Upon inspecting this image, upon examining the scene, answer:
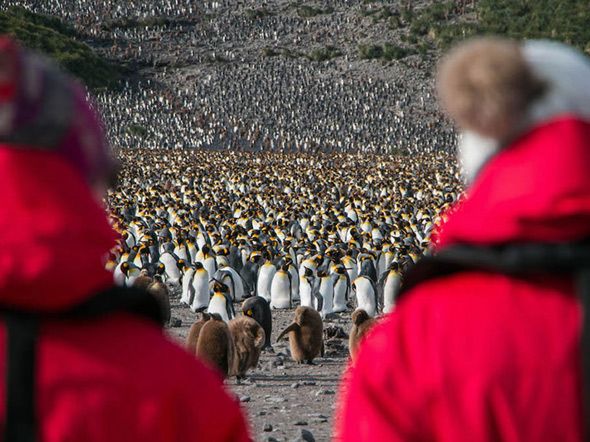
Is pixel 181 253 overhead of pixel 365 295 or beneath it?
overhead

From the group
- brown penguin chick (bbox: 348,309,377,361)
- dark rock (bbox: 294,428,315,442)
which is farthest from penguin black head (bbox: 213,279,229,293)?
dark rock (bbox: 294,428,315,442)

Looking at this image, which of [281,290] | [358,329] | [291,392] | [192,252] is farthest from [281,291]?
[291,392]

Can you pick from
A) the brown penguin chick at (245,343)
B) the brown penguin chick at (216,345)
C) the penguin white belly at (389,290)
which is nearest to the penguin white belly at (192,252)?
the penguin white belly at (389,290)

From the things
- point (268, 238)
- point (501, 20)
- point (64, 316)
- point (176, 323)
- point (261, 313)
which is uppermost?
point (501, 20)

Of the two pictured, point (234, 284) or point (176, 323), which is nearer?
point (176, 323)

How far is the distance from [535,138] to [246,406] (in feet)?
20.5

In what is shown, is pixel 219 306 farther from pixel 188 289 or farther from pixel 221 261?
pixel 221 261

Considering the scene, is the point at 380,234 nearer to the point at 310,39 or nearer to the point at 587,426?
the point at 587,426

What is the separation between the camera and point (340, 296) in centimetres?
1262

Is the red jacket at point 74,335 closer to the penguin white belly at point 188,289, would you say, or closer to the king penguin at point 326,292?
the king penguin at point 326,292

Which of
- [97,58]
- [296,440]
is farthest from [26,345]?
[97,58]

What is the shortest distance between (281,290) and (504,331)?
11830 mm

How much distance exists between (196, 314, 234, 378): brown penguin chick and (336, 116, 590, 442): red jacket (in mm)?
6522

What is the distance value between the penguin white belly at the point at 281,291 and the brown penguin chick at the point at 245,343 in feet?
14.6
